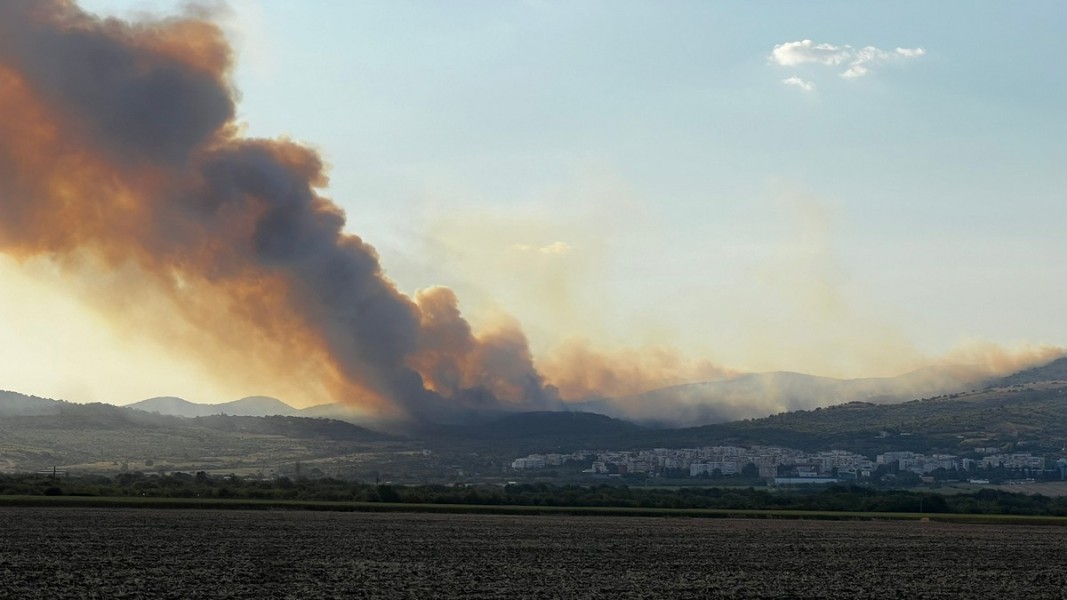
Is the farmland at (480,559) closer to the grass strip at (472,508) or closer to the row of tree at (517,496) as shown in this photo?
the grass strip at (472,508)

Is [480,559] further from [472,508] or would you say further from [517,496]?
[517,496]

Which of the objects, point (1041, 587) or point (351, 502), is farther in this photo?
point (351, 502)

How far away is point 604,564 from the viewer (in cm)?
6075

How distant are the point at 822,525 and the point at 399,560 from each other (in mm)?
55061

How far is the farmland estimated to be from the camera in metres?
48.6

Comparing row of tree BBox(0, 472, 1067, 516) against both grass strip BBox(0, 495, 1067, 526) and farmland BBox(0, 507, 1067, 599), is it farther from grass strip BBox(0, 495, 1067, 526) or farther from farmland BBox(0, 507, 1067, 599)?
farmland BBox(0, 507, 1067, 599)

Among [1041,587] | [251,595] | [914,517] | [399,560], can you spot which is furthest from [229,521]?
[914,517]

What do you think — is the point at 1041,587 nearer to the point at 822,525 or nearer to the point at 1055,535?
the point at 1055,535

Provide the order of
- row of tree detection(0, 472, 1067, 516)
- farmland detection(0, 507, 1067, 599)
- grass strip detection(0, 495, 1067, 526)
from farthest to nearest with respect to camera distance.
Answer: row of tree detection(0, 472, 1067, 516), grass strip detection(0, 495, 1067, 526), farmland detection(0, 507, 1067, 599)

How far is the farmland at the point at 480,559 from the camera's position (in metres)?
48.6

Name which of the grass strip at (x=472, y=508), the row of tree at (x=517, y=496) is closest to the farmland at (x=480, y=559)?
the grass strip at (x=472, y=508)

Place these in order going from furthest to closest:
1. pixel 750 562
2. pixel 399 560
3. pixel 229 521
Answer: pixel 229 521, pixel 750 562, pixel 399 560

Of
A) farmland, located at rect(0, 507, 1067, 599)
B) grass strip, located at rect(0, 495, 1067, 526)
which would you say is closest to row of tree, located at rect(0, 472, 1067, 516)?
grass strip, located at rect(0, 495, 1067, 526)

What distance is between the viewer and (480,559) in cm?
6166
